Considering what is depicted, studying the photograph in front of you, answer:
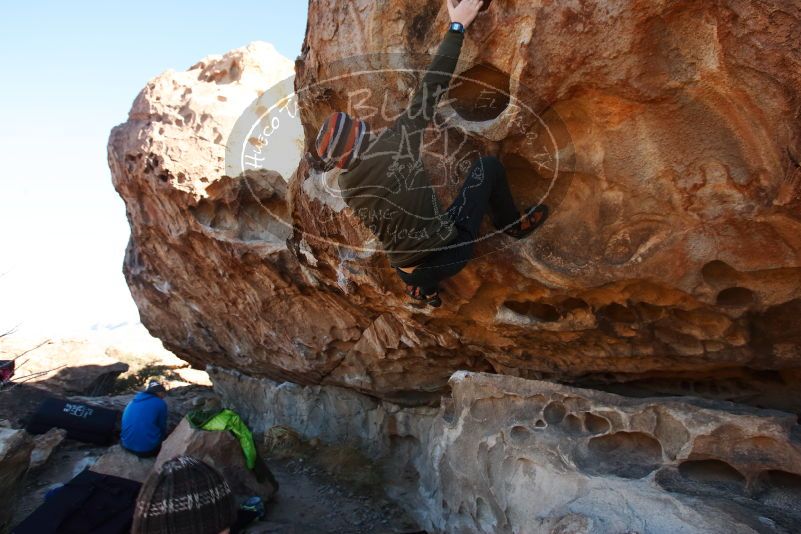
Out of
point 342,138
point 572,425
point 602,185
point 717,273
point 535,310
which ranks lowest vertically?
point 572,425

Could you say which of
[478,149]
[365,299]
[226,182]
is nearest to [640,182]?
[478,149]

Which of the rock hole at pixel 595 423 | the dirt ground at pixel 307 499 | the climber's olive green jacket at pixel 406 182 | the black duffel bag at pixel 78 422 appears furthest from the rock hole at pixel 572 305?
the black duffel bag at pixel 78 422

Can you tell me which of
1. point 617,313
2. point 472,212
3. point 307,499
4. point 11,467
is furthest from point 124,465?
point 617,313

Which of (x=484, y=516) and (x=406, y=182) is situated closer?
(x=406, y=182)

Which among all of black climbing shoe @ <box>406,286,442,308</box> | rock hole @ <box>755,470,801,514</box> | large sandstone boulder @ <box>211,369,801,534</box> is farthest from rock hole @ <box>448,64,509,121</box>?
rock hole @ <box>755,470,801,514</box>

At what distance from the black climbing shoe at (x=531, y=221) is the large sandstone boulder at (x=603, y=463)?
0.98 metres

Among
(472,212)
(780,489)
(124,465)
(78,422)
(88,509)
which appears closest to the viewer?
(780,489)

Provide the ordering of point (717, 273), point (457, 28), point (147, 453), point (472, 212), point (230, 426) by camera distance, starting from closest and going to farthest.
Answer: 1. point (457, 28)
2. point (717, 273)
3. point (472, 212)
4. point (230, 426)
5. point (147, 453)

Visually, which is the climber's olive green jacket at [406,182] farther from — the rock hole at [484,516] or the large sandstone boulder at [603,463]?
the rock hole at [484,516]

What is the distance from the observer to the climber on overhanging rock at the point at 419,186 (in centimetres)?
283

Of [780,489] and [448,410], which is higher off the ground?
[780,489]

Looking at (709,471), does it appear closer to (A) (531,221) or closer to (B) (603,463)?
(B) (603,463)

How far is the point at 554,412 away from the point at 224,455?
350 centimetres

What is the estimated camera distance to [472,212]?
296 cm
